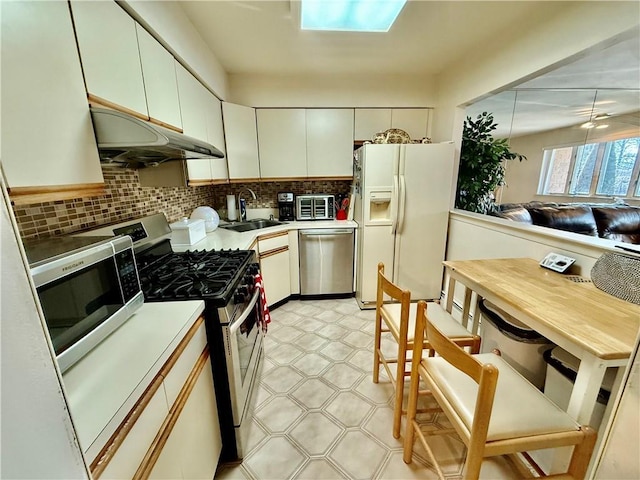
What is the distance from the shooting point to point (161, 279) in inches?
Result: 50.1

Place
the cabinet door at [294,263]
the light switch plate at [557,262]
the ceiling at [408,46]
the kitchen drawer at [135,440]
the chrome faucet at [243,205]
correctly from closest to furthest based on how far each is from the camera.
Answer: the kitchen drawer at [135,440], the light switch plate at [557,262], the ceiling at [408,46], the cabinet door at [294,263], the chrome faucet at [243,205]

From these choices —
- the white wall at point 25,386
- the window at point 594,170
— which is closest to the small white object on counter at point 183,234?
the white wall at point 25,386

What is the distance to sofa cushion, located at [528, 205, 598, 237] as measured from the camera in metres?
2.92

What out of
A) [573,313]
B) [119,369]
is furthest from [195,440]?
[573,313]

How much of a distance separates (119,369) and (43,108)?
75 centimetres

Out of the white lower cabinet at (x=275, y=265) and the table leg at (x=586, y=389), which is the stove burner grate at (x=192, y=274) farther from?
the table leg at (x=586, y=389)

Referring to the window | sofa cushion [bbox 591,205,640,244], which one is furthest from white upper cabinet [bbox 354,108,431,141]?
the window

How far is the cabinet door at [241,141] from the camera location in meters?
2.59

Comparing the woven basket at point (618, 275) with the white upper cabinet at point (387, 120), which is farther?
the white upper cabinet at point (387, 120)

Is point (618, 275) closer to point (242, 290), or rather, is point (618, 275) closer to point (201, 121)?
point (242, 290)

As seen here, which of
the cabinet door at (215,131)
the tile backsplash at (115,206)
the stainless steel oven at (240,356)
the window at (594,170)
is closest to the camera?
the tile backsplash at (115,206)

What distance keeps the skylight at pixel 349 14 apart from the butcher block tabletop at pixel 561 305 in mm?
1612

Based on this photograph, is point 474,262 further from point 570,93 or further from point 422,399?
point 570,93

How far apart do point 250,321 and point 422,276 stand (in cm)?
194
